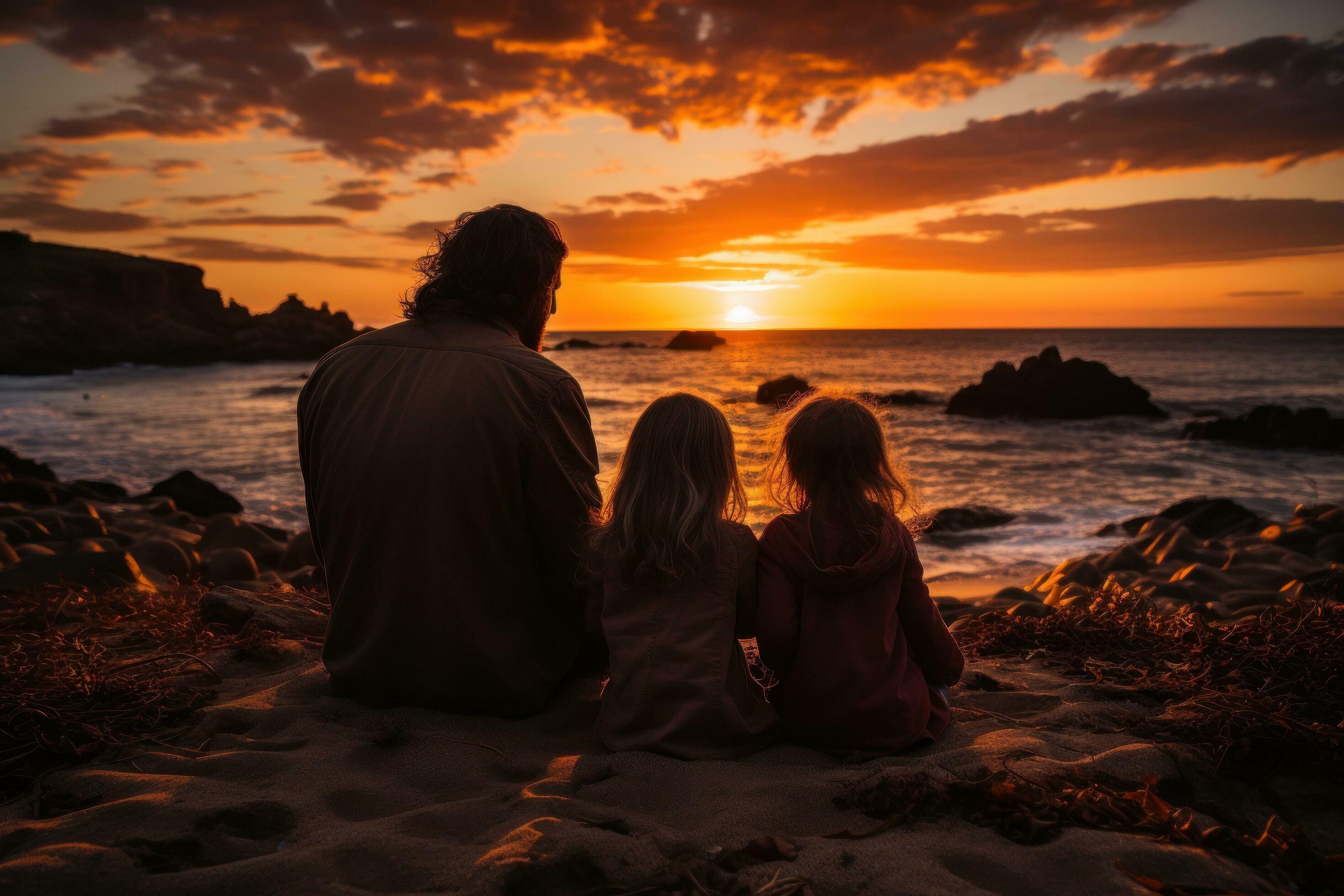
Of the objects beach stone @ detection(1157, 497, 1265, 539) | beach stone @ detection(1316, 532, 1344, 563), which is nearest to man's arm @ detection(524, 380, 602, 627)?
beach stone @ detection(1316, 532, 1344, 563)

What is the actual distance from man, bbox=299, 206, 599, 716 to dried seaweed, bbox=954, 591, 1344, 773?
1927mm

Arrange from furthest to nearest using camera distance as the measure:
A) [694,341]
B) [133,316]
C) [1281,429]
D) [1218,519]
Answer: [694,341] → [133,316] → [1281,429] → [1218,519]

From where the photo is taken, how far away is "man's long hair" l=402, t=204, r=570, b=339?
2551 millimetres

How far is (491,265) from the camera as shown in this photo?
2549 millimetres

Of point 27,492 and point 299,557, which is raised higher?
point 27,492

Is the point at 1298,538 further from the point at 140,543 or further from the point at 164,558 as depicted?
the point at 140,543

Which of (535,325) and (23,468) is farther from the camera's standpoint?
(23,468)

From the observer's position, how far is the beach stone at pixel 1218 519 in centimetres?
741

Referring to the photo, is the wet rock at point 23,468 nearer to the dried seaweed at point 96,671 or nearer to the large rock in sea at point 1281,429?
the dried seaweed at point 96,671

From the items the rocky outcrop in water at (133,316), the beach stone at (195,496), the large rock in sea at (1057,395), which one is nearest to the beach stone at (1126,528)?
the beach stone at (195,496)

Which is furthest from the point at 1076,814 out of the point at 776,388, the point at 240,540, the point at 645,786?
the point at 776,388

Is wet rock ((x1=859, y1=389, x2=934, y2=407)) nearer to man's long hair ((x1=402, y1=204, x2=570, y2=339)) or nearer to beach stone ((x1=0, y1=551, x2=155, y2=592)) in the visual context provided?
beach stone ((x1=0, y1=551, x2=155, y2=592))

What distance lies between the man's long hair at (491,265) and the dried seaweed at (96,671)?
151cm

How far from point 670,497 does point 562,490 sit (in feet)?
1.20
